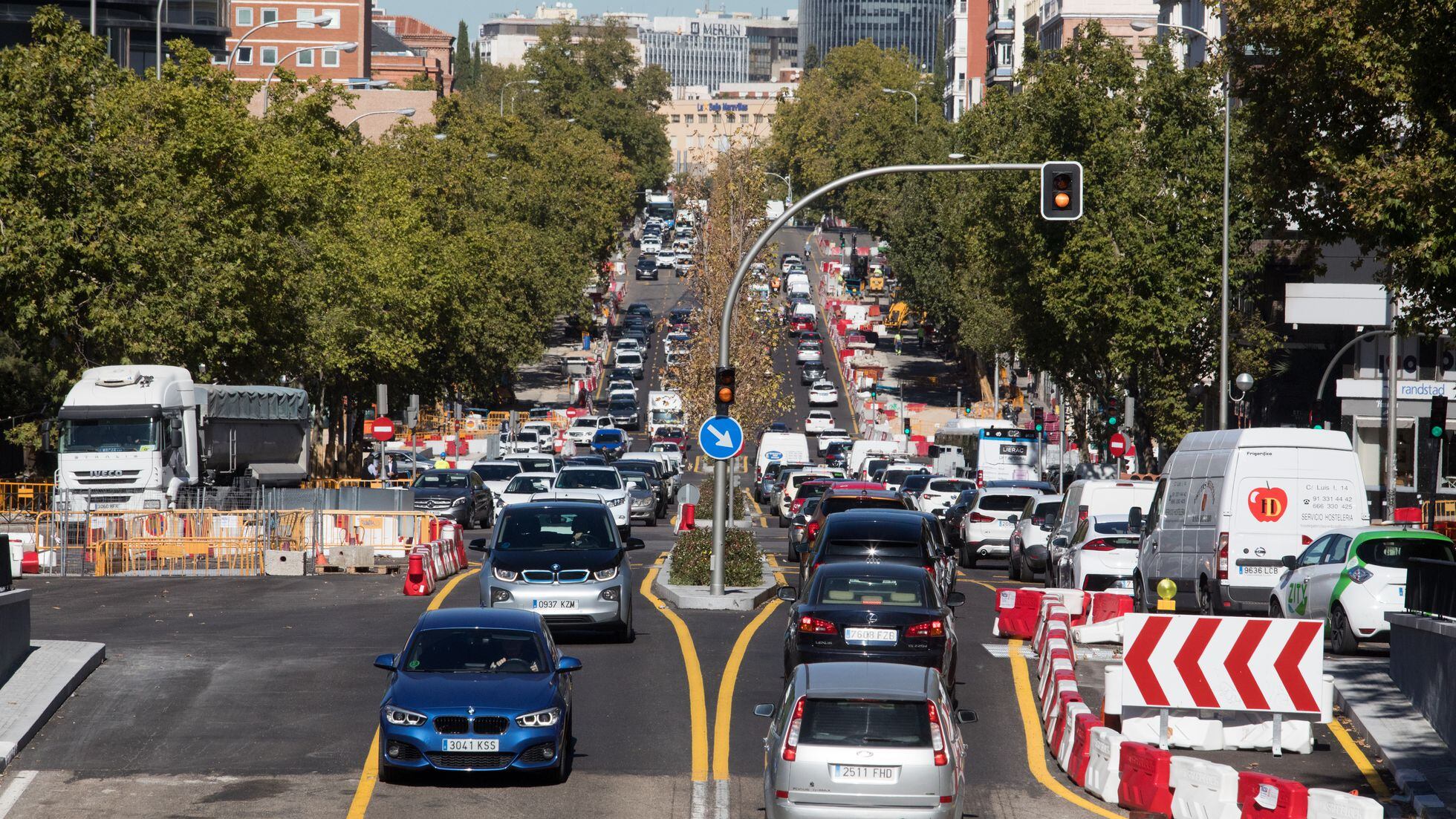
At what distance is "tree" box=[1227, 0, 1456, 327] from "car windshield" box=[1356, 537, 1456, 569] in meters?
2.43

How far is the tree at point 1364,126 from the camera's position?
17.7 metres

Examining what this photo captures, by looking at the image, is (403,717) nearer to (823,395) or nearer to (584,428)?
(584,428)

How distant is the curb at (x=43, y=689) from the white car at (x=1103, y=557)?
13.9 m

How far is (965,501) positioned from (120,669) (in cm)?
2274

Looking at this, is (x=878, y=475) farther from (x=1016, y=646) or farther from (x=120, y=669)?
(x=120, y=669)

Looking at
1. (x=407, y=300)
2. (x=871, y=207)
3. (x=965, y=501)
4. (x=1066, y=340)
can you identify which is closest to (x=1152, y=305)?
(x=1066, y=340)

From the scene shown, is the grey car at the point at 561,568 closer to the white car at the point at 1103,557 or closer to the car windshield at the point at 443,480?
the white car at the point at 1103,557

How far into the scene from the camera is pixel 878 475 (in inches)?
2122

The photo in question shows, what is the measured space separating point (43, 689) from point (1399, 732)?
12.5 meters

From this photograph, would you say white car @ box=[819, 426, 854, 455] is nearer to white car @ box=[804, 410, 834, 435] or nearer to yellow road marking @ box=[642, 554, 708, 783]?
white car @ box=[804, 410, 834, 435]

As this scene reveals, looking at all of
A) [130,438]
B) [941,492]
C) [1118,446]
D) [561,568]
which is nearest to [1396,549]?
[561,568]

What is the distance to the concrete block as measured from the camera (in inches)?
1238

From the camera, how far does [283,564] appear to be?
1242 inches

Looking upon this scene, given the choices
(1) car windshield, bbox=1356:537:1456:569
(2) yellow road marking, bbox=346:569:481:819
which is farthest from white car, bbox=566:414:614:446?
(2) yellow road marking, bbox=346:569:481:819
